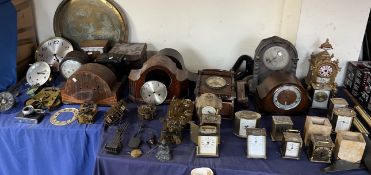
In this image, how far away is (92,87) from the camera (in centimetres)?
211

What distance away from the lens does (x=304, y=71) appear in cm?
238

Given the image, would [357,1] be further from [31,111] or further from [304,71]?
[31,111]

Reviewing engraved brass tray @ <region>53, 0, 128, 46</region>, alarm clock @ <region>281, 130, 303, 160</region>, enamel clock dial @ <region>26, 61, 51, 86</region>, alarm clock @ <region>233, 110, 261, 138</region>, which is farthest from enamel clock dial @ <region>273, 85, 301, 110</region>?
enamel clock dial @ <region>26, 61, 51, 86</region>

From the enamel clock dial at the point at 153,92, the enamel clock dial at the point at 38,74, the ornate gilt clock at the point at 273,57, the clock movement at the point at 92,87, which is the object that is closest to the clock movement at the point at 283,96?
the ornate gilt clock at the point at 273,57

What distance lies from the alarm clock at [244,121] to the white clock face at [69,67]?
1.13 meters

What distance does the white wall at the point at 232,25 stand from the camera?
2.18 m

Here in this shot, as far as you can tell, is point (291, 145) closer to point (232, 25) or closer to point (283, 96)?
point (283, 96)

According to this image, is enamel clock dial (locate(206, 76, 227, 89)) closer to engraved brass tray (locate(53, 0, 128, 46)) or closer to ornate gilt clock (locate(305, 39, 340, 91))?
ornate gilt clock (locate(305, 39, 340, 91))

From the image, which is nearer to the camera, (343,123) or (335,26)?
(343,123)

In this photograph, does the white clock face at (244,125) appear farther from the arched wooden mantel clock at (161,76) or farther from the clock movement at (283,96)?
the arched wooden mantel clock at (161,76)

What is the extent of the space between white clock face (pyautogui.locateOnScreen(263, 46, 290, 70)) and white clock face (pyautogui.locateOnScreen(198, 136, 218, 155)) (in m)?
0.73

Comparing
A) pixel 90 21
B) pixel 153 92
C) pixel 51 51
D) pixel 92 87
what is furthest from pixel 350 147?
pixel 51 51

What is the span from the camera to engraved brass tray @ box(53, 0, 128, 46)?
252cm

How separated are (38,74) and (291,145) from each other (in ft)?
5.59
